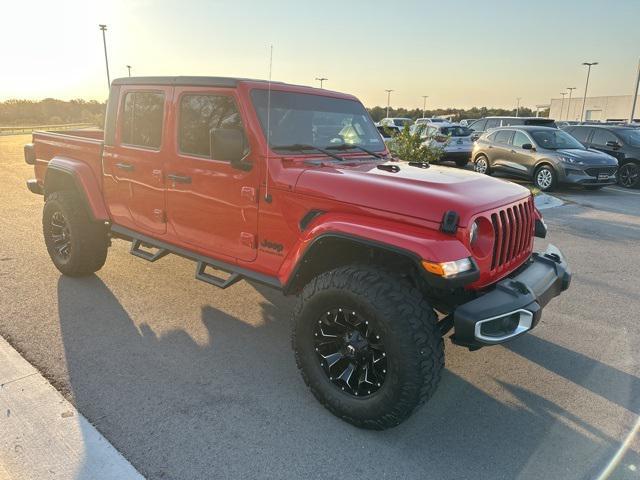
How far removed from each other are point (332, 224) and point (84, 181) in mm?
3048

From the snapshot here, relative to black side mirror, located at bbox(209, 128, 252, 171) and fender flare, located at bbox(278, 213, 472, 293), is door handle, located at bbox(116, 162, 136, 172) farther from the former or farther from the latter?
fender flare, located at bbox(278, 213, 472, 293)

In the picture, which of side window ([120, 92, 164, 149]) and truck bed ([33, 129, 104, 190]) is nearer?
side window ([120, 92, 164, 149])

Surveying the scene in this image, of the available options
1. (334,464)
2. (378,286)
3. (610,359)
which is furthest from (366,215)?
(610,359)

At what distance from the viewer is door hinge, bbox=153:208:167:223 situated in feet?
13.3

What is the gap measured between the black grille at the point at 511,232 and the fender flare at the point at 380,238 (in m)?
0.40

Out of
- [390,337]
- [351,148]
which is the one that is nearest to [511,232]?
[390,337]

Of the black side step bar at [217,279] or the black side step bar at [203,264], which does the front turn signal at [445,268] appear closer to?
the black side step bar at [203,264]

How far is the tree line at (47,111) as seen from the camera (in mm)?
51522

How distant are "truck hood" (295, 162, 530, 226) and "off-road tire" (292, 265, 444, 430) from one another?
0.41 metres

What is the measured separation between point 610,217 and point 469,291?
25.4ft

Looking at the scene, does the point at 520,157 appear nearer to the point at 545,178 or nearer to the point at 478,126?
the point at 545,178

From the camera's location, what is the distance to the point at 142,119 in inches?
166

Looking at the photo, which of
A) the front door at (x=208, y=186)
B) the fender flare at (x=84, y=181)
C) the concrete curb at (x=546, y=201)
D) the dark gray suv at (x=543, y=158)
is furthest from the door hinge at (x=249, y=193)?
the dark gray suv at (x=543, y=158)

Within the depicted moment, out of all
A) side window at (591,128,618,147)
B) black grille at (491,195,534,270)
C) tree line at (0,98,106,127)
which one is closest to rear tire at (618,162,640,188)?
side window at (591,128,618,147)
